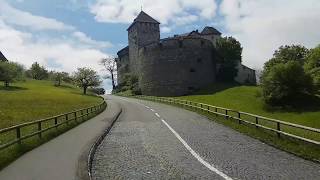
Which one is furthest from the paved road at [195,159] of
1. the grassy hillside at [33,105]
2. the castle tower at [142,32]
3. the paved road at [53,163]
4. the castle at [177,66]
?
the castle tower at [142,32]

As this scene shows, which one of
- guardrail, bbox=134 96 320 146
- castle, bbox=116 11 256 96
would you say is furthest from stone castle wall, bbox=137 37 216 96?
guardrail, bbox=134 96 320 146

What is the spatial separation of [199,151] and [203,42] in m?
86.6

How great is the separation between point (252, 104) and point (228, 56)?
114 ft

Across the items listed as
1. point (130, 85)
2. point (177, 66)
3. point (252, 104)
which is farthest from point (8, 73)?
point (252, 104)

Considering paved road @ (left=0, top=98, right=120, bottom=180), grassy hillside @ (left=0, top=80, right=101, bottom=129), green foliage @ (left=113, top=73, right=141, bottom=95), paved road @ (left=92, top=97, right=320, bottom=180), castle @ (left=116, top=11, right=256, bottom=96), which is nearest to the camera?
paved road @ (left=92, top=97, right=320, bottom=180)

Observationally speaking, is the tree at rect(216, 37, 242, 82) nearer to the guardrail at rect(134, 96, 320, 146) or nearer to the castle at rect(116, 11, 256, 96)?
the castle at rect(116, 11, 256, 96)

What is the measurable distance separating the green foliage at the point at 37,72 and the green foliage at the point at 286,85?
372 feet

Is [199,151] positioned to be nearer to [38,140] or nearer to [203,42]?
[38,140]

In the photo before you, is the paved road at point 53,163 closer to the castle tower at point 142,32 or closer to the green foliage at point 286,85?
the green foliage at point 286,85

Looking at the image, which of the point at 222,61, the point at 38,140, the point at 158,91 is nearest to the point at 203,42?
the point at 222,61

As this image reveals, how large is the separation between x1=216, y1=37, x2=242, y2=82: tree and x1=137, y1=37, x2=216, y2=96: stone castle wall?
134 inches

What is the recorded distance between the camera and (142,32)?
410 feet

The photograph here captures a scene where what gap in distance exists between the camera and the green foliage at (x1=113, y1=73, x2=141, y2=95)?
109725 millimetres

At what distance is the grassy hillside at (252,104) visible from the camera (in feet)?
187
